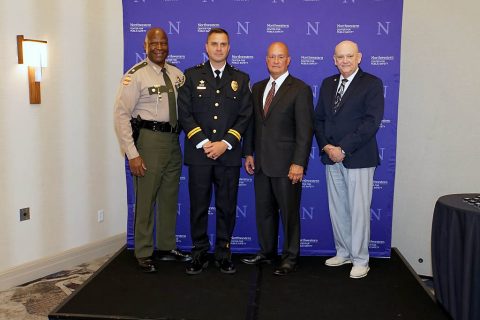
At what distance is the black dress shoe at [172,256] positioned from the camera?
13.1 ft

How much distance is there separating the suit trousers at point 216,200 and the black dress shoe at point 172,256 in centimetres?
23

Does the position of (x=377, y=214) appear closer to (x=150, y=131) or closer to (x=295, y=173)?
(x=295, y=173)

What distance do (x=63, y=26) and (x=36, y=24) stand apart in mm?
280

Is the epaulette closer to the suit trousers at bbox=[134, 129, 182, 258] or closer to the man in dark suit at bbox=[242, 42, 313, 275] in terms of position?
the suit trousers at bbox=[134, 129, 182, 258]

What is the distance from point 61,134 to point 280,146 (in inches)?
77.4

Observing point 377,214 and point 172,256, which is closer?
point 172,256

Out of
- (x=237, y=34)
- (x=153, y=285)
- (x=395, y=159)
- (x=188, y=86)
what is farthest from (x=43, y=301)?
(x=395, y=159)

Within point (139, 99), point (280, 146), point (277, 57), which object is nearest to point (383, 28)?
point (277, 57)

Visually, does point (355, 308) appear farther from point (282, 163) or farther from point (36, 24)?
point (36, 24)

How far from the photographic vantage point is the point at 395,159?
159 inches

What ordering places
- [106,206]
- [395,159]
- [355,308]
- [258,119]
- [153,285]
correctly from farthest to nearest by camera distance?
[106,206] < [395,159] < [258,119] < [153,285] < [355,308]

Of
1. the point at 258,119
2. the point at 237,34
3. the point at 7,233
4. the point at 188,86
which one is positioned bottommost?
the point at 7,233

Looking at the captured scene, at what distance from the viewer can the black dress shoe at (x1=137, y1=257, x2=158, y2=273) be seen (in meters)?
3.74

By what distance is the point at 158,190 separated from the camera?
12.8 ft
